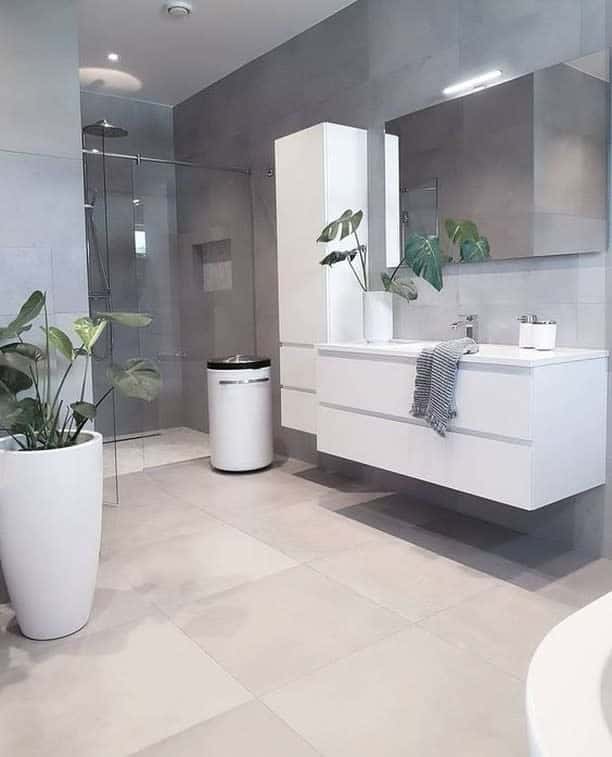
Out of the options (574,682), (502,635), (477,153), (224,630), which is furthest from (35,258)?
(574,682)

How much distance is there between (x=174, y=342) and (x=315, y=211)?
1.84 meters

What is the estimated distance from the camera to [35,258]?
2.74 meters

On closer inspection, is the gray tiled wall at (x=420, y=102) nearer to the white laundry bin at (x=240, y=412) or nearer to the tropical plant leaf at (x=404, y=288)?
the tropical plant leaf at (x=404, y=288)

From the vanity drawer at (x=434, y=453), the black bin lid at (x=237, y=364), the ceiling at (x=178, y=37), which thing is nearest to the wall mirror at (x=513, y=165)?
the vanity drawer at (x=434, y=453)

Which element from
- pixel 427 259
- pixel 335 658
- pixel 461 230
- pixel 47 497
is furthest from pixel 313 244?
pixel 335 658

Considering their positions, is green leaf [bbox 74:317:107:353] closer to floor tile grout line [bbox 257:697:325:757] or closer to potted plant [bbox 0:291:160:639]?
potted plant [bbox 0:291:160:639]

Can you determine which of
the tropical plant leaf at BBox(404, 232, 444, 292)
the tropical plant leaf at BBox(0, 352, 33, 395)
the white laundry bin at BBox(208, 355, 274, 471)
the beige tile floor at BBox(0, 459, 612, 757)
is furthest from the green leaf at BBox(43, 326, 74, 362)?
the white laundry bin at BBox(208, 355, 274, 471)

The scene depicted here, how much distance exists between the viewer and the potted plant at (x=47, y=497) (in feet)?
6.66

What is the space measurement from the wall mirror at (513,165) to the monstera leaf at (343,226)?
28cm

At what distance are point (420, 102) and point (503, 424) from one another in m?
1.80

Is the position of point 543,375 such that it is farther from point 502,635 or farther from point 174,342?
point 174,342

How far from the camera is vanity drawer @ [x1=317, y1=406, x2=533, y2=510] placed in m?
2.41

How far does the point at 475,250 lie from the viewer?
119 inches

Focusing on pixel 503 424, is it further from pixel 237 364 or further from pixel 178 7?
pixel 178 7
